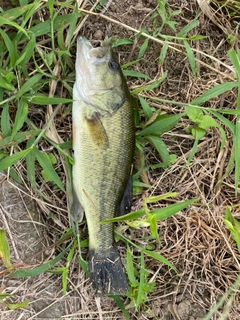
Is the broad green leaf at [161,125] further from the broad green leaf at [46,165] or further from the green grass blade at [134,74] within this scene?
the broad green leaf at [46,165]

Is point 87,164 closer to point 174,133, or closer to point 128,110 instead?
point 128,110

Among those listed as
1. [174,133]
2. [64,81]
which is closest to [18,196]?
[64,81]

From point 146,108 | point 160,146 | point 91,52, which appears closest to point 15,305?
point 160,146

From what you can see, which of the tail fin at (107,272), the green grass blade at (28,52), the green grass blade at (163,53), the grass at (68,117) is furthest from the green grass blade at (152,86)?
the tail fin at (107,272)

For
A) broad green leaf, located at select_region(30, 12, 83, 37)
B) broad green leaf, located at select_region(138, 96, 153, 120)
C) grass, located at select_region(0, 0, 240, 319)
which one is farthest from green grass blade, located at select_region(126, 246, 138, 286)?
broad green leaf, located at select_region(30, 12, 83, 37)

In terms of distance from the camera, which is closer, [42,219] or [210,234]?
[42,219]

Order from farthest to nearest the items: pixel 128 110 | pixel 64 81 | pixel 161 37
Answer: pixel 161 37 → pixel 64 81 → pixel 128 110

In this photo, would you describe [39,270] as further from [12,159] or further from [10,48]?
[10,48]
